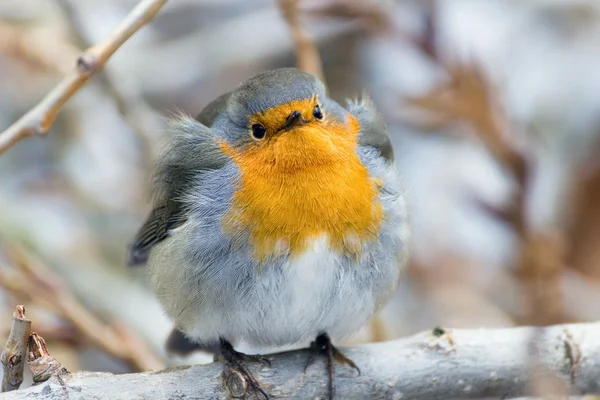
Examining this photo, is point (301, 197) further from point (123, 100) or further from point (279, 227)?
point (123, 100)

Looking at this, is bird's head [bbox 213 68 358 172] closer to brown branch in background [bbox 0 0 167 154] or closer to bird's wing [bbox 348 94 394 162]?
bird's wing [bbox 348 94 394 162]

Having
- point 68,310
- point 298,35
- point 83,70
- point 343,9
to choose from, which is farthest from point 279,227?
point 343,9

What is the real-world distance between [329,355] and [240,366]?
33cm

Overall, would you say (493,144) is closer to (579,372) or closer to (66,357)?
(579,372)

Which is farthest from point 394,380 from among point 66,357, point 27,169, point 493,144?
point 27,169

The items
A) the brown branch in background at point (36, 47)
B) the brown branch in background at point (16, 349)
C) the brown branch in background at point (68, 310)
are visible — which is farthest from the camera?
the brown branch in background at point (36, 47)

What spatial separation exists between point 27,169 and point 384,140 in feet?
10.7

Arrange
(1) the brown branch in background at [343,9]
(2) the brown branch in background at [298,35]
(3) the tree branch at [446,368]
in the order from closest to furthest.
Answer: (3) the tree branch at [446,368], (2) the brown branch in background at [298,35], (1) the brown branch in background at [343,9]

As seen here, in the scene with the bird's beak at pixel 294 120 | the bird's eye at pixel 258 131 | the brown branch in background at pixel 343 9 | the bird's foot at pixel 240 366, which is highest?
the brown branch in background at pixel 343 9

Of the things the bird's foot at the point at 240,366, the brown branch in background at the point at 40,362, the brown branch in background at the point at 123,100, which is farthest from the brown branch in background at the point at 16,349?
the brown branch in background at the point at 123,100

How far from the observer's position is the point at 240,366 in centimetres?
262

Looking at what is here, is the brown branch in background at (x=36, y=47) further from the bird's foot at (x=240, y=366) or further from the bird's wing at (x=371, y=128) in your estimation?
the bird's foot at (x=240, y=366)

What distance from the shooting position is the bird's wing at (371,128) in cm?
299

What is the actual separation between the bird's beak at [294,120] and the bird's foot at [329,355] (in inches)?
28.7
